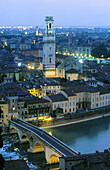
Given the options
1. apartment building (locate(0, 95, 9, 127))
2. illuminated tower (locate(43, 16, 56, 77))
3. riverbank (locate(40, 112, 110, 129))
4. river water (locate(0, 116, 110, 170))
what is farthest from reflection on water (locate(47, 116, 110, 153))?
illuminated tower (locate(43, 16, 56, 77))

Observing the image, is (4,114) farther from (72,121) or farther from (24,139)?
(72,121)

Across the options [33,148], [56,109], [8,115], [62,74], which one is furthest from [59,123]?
[62,74]

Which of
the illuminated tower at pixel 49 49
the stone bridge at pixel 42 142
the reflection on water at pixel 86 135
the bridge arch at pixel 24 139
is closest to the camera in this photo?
the stone bridge at pixel 42 142

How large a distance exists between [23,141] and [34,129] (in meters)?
0.55

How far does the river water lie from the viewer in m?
9.69

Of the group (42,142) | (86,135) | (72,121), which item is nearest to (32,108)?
(72,121)

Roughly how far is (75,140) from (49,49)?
797 cm

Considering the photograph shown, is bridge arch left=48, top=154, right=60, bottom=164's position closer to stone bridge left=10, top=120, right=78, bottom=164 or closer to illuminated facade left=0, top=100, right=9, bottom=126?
stone bridge left=10, top=120, right=78, bottom=164

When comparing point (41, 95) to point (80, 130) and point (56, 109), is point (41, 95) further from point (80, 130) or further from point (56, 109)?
point (80, 130)

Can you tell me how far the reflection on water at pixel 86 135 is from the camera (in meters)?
10.5

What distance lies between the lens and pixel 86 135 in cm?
1173

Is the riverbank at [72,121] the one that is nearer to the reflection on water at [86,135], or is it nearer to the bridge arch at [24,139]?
the reflection on water at [86,135]

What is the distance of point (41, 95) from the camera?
15.0 meters

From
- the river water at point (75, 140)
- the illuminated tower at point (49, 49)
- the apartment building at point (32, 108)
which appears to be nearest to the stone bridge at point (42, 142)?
the river water at point (75, 140)
